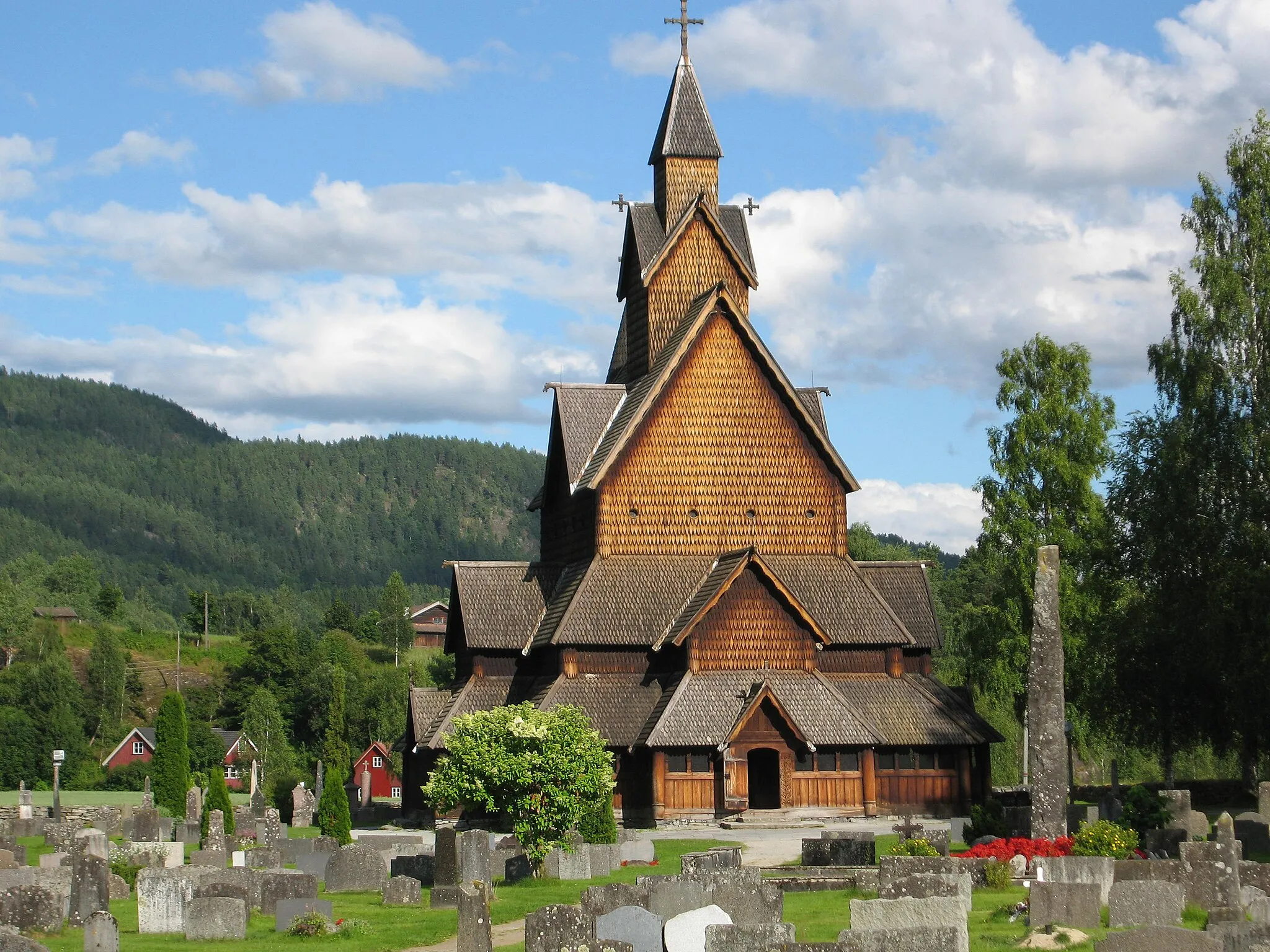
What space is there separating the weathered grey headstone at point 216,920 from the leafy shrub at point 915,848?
9906 mm

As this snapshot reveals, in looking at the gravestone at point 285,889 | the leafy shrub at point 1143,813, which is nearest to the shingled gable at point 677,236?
the leafy shrub at point 1143,813

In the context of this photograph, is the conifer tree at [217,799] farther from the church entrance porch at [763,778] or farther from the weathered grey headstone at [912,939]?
the weathered grey headstone at [912,939]

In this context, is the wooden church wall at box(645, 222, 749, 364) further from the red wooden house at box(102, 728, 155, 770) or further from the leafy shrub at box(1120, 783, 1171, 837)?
the red wooden house at box(102, 728, 155, 770)

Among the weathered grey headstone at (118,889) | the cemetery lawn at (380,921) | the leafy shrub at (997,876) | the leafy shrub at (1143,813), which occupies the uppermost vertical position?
the leafy shrub at (1143,813)

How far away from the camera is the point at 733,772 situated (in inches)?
1647

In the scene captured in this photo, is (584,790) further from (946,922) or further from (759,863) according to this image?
(946,922)

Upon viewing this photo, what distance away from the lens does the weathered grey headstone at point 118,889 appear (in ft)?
91.2

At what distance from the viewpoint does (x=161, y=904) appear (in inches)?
956

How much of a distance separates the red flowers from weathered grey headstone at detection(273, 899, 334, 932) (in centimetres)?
943

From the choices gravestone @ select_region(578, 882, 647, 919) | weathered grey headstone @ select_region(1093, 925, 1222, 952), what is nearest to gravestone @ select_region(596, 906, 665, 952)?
gravestone @ select_region(578, 882, 647, 919)

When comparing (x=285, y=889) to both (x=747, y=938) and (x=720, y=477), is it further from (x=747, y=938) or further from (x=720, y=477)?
(x=720, y=477)

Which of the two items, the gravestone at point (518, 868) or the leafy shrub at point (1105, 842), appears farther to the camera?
the gravestone at point (518, 868)

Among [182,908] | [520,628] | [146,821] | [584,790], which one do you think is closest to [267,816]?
[146,821]

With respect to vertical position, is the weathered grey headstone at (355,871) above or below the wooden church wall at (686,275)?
below
